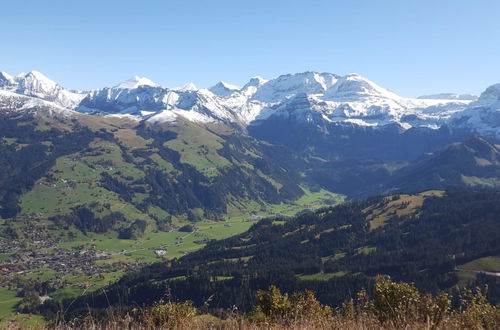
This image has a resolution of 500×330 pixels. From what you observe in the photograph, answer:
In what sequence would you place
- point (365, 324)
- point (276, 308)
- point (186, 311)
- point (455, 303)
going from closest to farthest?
point (365, 324), point (186, 311), point (276, 308), point (455, 303)

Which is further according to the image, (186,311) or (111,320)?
(186,311)

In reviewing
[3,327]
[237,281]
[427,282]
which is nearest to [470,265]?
[427,282]

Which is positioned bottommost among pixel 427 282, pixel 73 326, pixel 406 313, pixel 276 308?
pixel 427 282

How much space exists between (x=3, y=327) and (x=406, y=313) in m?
10.2

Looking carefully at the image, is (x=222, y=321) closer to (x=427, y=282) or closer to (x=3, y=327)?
(x=3, y=327)

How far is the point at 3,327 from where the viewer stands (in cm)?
1021

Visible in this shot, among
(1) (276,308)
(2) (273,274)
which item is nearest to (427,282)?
(2) (273,274)

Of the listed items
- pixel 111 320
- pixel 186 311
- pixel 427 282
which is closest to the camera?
pixel 111 320

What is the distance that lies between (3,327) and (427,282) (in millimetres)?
186508

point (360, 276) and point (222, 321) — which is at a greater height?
point (222, 321)

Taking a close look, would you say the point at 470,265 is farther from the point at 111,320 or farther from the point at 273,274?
the point at 111,320

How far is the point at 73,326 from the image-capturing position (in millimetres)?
10086

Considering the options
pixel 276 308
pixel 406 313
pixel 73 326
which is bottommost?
pixel 276 308

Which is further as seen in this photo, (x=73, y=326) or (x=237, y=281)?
(x=237, y=281)
